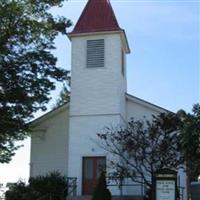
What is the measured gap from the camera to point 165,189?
19.5 m

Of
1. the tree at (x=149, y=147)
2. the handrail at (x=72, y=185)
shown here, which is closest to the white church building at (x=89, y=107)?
the handrail at (x=72, y=185)

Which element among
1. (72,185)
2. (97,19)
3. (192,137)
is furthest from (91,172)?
(192,137)

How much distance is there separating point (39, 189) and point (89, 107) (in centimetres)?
559

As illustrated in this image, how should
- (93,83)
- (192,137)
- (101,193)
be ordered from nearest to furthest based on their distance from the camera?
(192,137) < (101,193) < (93,83)

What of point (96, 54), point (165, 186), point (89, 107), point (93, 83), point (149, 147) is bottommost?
point (165, 186)

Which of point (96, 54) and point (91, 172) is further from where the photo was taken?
point (96, 54)

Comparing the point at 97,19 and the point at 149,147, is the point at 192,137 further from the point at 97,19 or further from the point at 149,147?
the point at 97,19

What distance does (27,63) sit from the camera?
106 ft

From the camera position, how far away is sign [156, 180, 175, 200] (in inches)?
763

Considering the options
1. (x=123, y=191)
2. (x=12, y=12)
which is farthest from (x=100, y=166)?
(x=12, y=12)

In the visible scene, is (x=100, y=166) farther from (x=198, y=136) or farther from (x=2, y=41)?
(x=198, y=136)

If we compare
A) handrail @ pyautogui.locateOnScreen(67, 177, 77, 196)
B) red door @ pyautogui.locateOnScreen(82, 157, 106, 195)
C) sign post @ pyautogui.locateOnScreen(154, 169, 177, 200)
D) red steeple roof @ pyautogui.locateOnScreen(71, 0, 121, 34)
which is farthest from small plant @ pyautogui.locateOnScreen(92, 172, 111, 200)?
red steeple roof @ pyautogui.locateOnScreen(71, 0, 121, 34)

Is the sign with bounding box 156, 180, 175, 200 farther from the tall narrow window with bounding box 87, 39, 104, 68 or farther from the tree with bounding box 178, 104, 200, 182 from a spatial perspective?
the tall narrow window with bounding box 87, 39, 104, 68

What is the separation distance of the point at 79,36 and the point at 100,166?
8279mm
